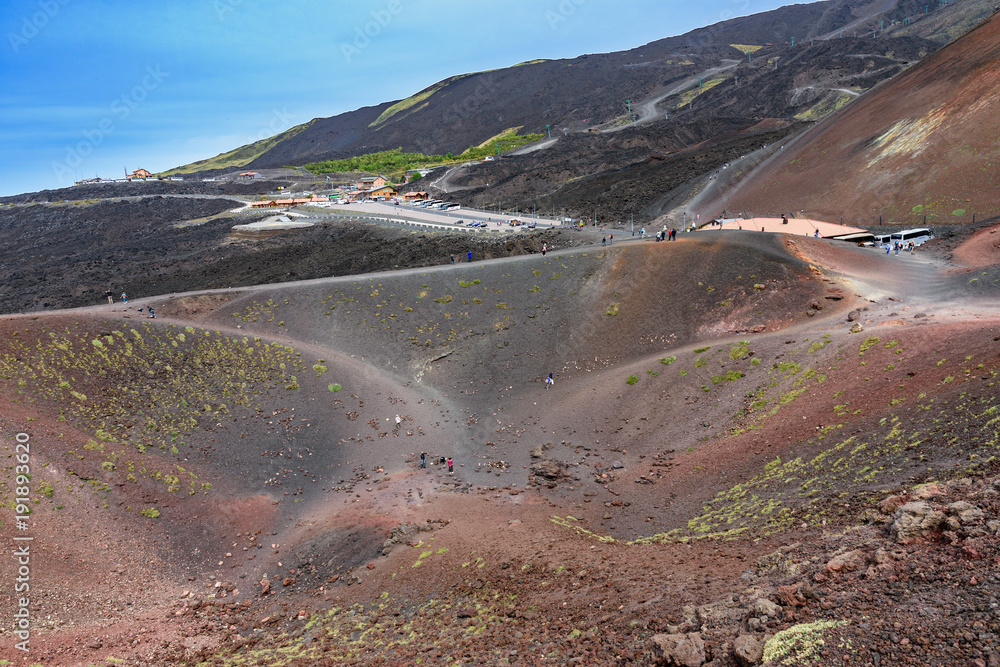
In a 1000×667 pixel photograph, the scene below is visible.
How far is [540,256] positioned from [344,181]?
142 m

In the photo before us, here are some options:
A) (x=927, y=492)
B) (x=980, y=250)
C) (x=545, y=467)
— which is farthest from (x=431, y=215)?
(x=927, y=492)

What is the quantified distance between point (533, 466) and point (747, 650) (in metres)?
18.3

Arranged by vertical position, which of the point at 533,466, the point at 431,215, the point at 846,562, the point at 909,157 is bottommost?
the point at 533,466

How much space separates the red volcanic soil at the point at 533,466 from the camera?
43.0 ft

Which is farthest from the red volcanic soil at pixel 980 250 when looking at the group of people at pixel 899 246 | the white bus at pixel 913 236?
the white bus at pixel 913 236

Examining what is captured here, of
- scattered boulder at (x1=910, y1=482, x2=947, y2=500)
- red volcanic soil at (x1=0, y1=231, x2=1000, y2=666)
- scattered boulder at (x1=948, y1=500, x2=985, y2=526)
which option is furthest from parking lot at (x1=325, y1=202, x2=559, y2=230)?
scattered boulder at (x1=948, y1=500, x2=985, y2=526)

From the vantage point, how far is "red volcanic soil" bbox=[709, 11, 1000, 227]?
51.8 metres

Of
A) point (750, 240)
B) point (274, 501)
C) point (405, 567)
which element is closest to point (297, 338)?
point (274, 501)

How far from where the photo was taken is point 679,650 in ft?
37.1

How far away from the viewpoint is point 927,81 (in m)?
69.2

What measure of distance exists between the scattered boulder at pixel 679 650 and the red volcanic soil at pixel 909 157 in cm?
5467

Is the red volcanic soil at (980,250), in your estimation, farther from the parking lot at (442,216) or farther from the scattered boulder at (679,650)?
the parking lot at (442,216)

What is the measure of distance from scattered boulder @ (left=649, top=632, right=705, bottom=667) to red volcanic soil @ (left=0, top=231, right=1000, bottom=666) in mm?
85

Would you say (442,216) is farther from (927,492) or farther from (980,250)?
(927,492)
